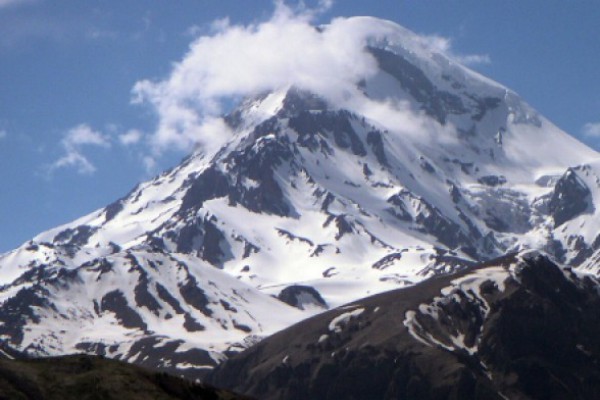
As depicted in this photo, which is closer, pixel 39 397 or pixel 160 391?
pixel 39 397

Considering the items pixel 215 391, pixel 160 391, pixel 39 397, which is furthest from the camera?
pixel 215 391

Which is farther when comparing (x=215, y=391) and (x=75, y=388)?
(x=215, y=391)

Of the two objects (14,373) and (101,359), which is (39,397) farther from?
(101,359)

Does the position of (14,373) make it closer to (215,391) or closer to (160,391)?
(160,391)

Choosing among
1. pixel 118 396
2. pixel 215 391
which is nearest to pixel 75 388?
pixel 118 396

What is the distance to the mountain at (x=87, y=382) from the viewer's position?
110 meters

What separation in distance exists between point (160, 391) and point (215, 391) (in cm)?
1155

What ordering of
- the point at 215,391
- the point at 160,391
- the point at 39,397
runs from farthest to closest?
the point at 215,391 < the point at 160,391 < the point at 39,397

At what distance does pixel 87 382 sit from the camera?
11644cm

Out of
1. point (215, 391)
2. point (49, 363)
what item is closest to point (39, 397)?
point (49, 363)

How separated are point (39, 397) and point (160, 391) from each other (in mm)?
12849

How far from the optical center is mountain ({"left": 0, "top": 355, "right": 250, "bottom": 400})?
110438 mm

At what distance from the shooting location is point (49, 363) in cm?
12062

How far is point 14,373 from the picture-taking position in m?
112
